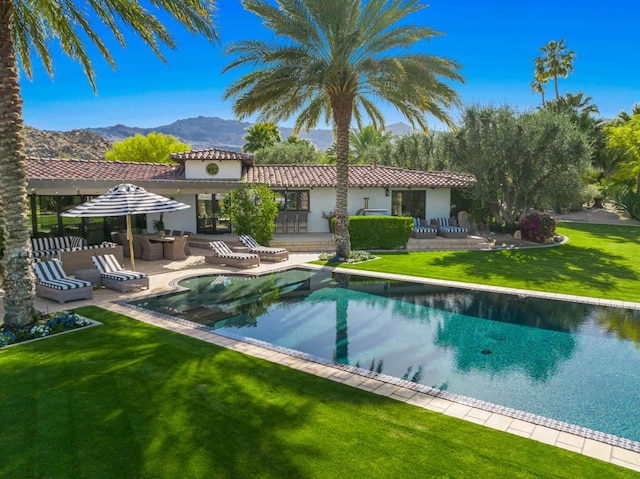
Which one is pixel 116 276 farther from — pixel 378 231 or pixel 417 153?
pixel 417 153

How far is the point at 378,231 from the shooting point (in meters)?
23.8

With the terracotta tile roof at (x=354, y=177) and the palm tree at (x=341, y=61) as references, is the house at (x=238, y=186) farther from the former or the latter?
the palm tree at (x=341, y=61)

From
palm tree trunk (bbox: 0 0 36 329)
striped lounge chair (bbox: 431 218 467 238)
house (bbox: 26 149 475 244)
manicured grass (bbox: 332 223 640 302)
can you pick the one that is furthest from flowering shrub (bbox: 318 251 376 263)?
palm tree trunk (bbox: 0 0 36 329)

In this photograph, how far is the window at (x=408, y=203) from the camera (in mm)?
31000

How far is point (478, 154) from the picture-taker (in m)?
27.6

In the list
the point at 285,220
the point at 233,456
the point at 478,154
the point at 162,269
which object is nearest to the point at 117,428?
the point at 233,456

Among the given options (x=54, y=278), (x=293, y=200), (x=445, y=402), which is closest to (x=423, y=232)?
(x=293, y=200)

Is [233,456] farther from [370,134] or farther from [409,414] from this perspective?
[370,134]

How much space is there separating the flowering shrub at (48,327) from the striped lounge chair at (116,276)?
10.4 ft

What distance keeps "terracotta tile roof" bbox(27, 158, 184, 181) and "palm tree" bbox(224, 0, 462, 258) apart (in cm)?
852

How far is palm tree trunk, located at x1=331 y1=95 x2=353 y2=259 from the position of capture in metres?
19.8

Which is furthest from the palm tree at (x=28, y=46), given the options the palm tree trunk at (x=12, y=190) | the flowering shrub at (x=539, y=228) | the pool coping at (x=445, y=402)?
the flowering shrub at (x=539, y=228)

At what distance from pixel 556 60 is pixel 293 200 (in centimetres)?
4361

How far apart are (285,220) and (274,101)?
969cm
